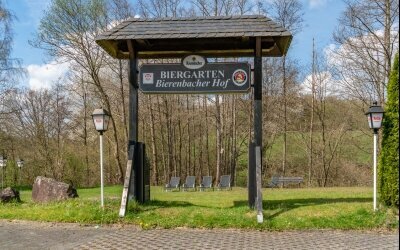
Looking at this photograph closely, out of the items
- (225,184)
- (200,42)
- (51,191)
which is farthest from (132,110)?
(225,184)

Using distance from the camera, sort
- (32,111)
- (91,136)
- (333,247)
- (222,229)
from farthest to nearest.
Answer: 1. (32,111)
2. (91,136)
3. (222,229)
4. (333,247)

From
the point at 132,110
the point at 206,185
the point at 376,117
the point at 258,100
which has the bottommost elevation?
the point at 206,185

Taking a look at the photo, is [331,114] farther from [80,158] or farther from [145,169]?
[145,169]

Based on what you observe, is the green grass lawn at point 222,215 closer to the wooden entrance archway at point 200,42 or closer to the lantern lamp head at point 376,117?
the wooden entrance archway at point 200,42

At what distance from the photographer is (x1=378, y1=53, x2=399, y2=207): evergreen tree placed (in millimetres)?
8898

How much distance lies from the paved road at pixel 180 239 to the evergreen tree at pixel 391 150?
41.5 inches

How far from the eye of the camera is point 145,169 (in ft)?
36.5

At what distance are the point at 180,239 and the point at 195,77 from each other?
4.13m

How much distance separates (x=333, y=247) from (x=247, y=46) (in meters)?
5.58

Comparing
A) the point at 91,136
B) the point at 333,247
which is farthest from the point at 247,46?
the point at 91,136

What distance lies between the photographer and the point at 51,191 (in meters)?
12.4

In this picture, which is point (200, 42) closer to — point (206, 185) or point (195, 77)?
point (195, 77)

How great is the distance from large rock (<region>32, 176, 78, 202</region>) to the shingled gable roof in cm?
403

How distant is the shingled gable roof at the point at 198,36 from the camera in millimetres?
10195
